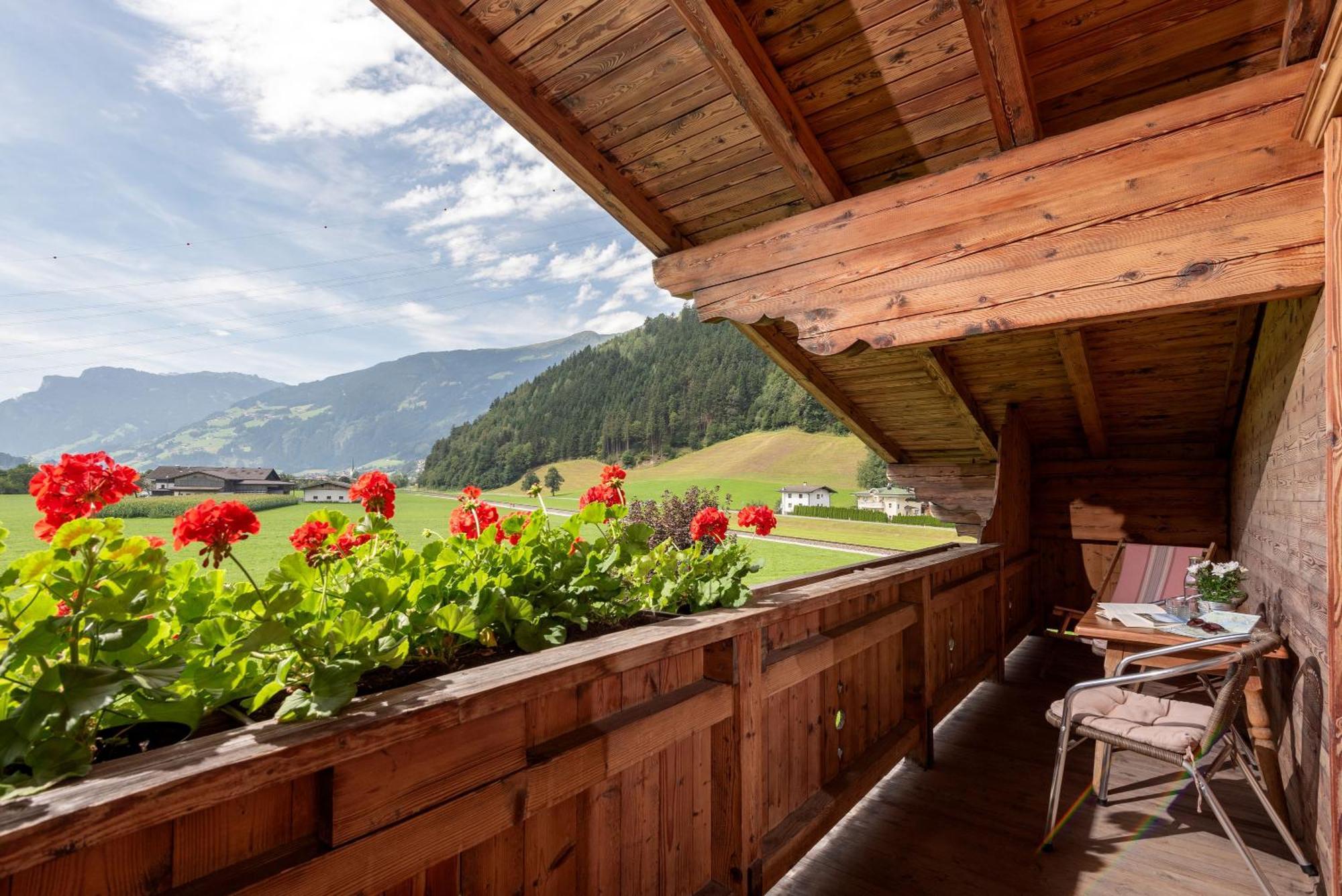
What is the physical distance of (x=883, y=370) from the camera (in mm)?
4273

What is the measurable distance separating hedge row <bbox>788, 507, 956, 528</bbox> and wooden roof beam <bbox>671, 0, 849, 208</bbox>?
32.5ft

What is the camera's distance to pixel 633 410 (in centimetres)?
3155

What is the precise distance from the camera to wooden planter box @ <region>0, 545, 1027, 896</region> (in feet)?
2.40

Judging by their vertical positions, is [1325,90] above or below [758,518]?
above

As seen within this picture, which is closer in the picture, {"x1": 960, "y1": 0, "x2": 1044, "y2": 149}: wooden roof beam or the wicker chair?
{"x1": 960, "y1": 0, "x2": 1044, "y2": 149}: wooden roof beam

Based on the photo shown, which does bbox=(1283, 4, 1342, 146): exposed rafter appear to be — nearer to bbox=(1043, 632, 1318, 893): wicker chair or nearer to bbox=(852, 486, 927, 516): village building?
bbox=(1043, 632, 1318, 893): wicker chair

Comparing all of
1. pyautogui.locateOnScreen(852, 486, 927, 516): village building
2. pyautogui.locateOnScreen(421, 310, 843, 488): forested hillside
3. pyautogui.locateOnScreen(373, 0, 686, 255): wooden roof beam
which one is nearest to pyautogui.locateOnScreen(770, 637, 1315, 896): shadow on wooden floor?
pyautogui.locateOnScreen(373, 0, 686, 255): wooden roof beam

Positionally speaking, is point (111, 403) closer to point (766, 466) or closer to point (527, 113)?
point (766, 466)

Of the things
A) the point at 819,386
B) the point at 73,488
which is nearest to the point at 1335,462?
the point at 73,488

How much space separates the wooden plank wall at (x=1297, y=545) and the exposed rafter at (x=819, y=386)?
2.10 meters

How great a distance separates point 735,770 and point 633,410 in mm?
30001

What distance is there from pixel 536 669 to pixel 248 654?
452 mm

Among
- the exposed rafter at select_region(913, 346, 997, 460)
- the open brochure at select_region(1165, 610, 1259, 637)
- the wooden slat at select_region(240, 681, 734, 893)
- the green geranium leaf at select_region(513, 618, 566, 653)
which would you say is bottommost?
the open brochure at select_region(1165, 610, 1259, 637)

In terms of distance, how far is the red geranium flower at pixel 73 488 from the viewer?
3.08 ft
